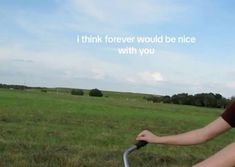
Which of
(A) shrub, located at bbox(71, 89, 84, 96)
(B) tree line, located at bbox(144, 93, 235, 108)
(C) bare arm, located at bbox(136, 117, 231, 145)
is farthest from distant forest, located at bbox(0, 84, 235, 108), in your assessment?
(C) bare arm, located at bbox(136, 117, 231, 145)

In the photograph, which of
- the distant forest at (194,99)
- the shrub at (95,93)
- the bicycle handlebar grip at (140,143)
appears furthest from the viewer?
the shrub at (95,93)

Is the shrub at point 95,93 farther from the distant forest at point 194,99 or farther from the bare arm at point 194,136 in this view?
the bare arm at point 194,136

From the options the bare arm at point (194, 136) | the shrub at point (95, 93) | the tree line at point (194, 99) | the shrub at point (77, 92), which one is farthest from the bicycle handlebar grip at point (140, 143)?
the shrub at point (95, 93)

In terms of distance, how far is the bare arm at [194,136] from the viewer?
2798 millimetres

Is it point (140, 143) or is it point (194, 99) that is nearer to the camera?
point (140, 143)

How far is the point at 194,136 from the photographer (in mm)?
2988

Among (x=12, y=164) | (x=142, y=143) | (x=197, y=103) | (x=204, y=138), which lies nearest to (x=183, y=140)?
(x=204, y=138)

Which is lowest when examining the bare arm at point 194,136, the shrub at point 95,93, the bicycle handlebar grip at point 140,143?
the bicycle handlebar grip at point 140,143

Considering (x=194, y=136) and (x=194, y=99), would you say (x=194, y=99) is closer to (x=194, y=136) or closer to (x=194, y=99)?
(x=194, y=99)

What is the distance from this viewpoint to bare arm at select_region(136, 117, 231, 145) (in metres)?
2.80

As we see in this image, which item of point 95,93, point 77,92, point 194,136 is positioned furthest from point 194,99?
point 194,136

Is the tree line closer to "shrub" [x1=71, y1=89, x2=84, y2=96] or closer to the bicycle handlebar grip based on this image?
"shrub" [x1=71, y1=89, x2=84, y2=96]

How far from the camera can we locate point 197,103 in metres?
71.9

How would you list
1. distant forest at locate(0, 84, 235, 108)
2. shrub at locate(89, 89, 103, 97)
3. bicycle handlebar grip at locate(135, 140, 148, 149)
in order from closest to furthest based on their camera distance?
bicycle handlebar grip at locate(135, 140, 148, 149)
distant forest at locate(0, 84, 235, 108)
shrub at locate(89, 89, 103, 97)
